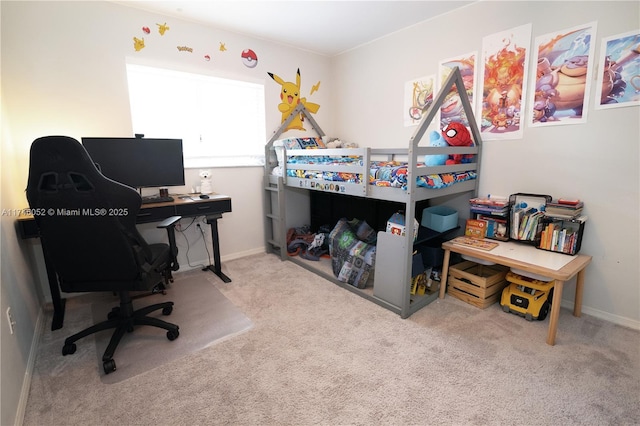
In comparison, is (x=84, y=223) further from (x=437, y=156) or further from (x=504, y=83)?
(x=504, y=83)

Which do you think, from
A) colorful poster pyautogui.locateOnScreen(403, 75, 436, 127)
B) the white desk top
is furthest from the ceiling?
the white desk top

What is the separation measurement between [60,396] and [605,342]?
308cm

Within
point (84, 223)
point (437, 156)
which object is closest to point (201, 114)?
point (84, 223)

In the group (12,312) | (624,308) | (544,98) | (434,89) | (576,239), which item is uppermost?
(434,89)

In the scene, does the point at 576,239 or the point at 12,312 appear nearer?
the point at 12,312

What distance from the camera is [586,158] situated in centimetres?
207

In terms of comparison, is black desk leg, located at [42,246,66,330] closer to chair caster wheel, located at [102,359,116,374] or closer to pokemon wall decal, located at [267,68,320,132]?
chair caster wheel, located at [102,359,116,374]

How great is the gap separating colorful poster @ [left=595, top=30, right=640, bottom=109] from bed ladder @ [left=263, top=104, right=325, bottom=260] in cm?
258

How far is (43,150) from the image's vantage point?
1416mm

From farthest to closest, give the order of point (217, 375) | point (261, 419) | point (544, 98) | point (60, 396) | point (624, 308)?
1. point (544, 98)
2. point (624, 308)
3. point (217, 375)
4. point (60, 396)
5. point (261, 419)

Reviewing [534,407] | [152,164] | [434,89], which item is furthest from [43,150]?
[434,89]

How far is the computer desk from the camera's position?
200cm

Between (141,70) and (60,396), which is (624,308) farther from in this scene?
(141,70)

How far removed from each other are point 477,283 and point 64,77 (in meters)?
3.56
